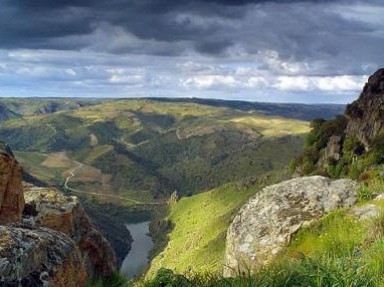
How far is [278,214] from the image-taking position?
78.9ft

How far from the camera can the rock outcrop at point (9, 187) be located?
72.4ft

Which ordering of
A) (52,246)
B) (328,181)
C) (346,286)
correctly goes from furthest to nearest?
(328,181) → (52,246) → (346,286)

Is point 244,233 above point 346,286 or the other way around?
the other way around

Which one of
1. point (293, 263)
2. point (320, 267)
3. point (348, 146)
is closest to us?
point (320, 267)

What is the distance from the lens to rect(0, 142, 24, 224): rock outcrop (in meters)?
22.1

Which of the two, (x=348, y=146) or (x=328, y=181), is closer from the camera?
(x=328, y=181)

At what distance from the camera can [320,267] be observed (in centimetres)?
1089

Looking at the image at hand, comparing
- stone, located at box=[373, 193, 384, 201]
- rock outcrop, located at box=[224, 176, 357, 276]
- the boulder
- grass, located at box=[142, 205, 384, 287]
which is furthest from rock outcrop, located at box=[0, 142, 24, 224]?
stone, located at box=[373, 193, 384, 201]

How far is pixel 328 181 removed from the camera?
26.0 metres

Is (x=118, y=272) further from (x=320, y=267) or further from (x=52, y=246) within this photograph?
(x=320, y=267)

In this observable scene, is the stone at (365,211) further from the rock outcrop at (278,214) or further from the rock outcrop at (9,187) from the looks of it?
the rock outcrop at (9,187)

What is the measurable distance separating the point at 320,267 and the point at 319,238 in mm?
8968

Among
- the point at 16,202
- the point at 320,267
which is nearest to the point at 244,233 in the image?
the point at 16,202

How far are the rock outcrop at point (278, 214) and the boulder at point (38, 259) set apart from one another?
8.34 meters
